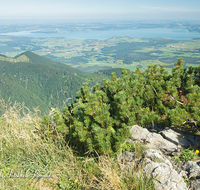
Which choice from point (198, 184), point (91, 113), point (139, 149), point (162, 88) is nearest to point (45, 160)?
point (91, 113)

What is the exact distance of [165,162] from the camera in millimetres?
3623

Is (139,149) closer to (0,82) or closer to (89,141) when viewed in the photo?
(89,141)

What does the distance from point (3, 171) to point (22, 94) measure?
14286cm

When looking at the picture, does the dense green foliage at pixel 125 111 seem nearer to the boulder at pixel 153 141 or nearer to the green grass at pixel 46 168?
the boulder at pixel 153 141

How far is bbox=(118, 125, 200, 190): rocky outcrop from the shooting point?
312cm

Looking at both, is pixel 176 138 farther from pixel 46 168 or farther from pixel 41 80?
pixel 41 80

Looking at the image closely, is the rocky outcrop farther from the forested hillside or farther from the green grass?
the forested hillside

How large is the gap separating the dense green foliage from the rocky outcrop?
39 cm

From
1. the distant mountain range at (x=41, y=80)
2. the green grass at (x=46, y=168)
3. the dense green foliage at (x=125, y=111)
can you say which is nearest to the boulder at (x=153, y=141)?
the dense green foliage at (x=125, y=111)

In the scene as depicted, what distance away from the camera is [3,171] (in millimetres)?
4137

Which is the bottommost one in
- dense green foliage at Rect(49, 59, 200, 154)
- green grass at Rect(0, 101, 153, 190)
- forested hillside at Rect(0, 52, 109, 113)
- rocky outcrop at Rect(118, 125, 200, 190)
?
forested hillside at Rect(0, 52, 109, 113)

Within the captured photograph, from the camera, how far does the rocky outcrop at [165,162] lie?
312 centimetres

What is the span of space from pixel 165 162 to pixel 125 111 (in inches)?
68.6

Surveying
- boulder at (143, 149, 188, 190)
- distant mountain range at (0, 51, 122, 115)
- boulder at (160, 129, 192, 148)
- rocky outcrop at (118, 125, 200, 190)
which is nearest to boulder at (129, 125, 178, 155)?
rocky outcrop at (118, 125, 200, 190)
